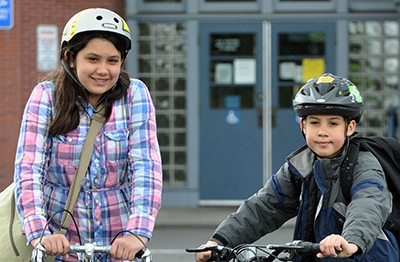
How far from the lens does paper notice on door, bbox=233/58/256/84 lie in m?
11.0

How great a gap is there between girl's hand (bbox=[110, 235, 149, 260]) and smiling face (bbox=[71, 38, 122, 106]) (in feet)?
2.03

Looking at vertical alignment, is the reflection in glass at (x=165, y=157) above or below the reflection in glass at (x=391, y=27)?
below

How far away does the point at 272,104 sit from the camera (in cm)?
1107

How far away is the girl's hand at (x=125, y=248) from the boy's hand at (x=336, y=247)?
679mm

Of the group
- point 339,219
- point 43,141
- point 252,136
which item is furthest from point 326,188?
point 252,136

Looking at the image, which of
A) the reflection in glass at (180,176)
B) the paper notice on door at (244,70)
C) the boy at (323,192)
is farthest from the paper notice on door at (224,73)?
the boy at (323,192)

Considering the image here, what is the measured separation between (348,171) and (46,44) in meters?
8.19

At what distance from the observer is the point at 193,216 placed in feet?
33.5

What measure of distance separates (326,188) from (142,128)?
792 millimetres

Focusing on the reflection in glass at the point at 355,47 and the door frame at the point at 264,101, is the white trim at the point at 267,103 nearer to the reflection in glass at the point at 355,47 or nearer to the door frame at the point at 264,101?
the door frame at the point at 264,101

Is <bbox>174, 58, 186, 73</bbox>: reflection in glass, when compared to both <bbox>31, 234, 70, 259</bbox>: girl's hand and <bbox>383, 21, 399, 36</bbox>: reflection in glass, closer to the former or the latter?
<bbox>383, 21, 399, 36</bbox>: reflection in glass

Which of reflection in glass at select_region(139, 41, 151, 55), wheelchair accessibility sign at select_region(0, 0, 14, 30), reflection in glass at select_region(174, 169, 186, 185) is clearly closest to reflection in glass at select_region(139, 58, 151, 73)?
reflection in glass at select_region(139, 41, 151, 55)

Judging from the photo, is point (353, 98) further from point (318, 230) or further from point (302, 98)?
point (318, 230)

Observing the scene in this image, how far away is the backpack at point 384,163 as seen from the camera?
9.42 ft
